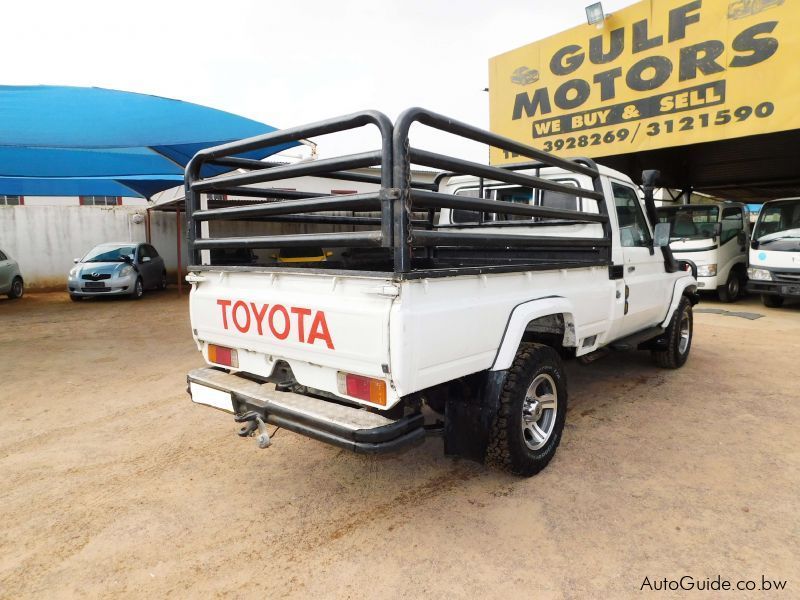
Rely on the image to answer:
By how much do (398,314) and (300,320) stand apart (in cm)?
64

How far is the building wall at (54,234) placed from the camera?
47.1ft

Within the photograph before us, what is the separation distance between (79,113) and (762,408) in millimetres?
8437

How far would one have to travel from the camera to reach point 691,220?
10.3 m

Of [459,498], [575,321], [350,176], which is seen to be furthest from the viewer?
[350,176]

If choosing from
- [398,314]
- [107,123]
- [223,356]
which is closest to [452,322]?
[398,314]

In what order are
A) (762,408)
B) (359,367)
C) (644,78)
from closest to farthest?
(359,367) < (762,408) < (644,78)

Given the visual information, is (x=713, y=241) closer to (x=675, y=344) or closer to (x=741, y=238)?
(x=741, y=238)

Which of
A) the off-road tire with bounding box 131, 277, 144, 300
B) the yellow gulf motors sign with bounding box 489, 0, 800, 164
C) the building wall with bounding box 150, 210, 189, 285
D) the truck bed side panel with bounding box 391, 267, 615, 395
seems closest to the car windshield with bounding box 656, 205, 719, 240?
the yellow gulf motors sign with bounding box 489, 0, 800, 164

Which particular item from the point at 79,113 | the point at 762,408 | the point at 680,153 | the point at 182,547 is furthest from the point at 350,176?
the point at 680,153

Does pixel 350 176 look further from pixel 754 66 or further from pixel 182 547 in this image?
pixel 754 66

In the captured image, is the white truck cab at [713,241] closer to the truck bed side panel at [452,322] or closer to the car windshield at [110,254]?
the truck bed side panel at [452,322]

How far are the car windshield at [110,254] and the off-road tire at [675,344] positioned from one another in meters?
11.8

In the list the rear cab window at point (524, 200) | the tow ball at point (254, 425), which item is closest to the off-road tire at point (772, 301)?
the rear cab window at point (524, 200)

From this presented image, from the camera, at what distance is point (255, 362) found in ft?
9.55
